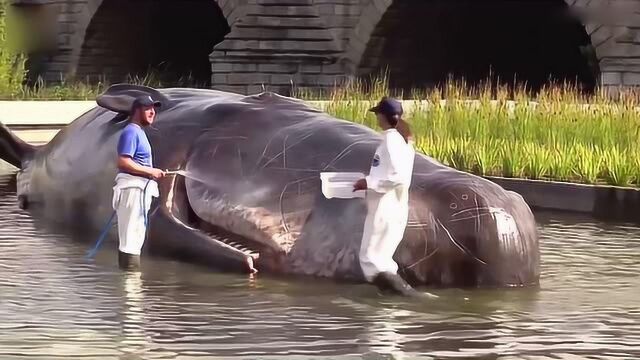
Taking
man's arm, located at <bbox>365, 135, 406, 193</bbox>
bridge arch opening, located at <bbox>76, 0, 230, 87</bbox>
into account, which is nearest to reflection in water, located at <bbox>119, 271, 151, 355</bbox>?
man's arm, located at <bbox>365, 135, 406, 193</bbox>

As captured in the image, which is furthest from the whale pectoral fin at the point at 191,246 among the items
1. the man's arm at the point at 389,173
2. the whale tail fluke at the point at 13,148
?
the whale tail fluke at the point at 13,148

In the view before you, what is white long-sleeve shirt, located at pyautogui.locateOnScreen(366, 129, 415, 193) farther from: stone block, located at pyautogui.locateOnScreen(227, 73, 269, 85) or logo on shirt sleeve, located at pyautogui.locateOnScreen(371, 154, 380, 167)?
stone block, located at pyautogui.locateOnScreen(227, 73, 269, 85)

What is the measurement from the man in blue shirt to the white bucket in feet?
4.23

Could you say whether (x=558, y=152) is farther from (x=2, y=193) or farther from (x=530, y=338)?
(x=530, y=338)

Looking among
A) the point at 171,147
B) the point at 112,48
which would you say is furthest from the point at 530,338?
the point at 112,48

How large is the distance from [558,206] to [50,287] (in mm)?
5873

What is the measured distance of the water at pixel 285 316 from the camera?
→ 7.60m

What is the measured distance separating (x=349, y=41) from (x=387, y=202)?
25.9 meters

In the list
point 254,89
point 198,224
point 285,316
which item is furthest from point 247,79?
point 285,316

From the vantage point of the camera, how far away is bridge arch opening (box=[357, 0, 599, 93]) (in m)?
34.7

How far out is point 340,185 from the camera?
29.2 feet

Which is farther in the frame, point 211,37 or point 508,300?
point 211,37

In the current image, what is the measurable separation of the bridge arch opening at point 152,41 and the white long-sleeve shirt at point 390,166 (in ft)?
91.8

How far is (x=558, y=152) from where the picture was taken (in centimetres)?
1499
